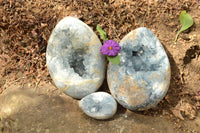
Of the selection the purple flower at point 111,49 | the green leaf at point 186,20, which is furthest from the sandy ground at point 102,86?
the purple flower at point 111,49

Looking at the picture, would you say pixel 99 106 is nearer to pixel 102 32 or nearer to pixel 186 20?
pixel 102 32

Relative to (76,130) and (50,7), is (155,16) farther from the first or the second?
(76,130)

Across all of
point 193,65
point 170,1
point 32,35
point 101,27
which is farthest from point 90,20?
point 193,65

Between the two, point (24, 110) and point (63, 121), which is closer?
point (63, 121)

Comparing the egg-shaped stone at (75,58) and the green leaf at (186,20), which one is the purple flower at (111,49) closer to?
the egg-shaped stone at (75,58)

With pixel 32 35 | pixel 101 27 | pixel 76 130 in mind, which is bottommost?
pixel 76 130

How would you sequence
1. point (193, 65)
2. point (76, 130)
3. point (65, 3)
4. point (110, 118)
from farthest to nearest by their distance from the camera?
point (65, 3), point (193, 65), point (110, 118), point (76, 130)

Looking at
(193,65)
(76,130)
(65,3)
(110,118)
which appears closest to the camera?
(76,130)

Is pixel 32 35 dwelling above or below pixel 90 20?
below
